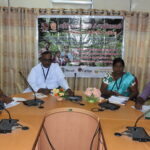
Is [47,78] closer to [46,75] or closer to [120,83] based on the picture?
[46,75]

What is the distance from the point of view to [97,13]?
3.95 metres

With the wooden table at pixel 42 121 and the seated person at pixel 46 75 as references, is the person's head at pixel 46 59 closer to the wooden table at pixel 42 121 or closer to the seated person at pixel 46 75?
the seated person at pixel 46 75

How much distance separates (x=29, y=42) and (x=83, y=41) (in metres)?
1.06

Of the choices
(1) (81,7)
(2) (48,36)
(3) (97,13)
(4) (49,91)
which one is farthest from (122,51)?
(4) (49,91)

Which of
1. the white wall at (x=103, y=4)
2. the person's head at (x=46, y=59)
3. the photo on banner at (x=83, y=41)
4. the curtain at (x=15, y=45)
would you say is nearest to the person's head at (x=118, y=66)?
the photo on banner at (x=83, y=41)

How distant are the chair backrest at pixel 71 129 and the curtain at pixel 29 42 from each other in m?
2.07

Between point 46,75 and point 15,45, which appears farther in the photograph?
point 15,45

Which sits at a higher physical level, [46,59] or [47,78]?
[46,59]

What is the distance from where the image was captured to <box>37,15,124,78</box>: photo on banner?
4.00 meters

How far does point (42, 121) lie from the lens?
193 cm

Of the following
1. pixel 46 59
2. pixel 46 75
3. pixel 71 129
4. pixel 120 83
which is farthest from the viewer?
pixel 46 75

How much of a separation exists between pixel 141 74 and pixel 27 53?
7.61 ft

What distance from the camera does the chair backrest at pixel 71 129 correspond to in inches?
82.0

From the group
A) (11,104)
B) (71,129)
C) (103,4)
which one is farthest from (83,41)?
(71,129)
